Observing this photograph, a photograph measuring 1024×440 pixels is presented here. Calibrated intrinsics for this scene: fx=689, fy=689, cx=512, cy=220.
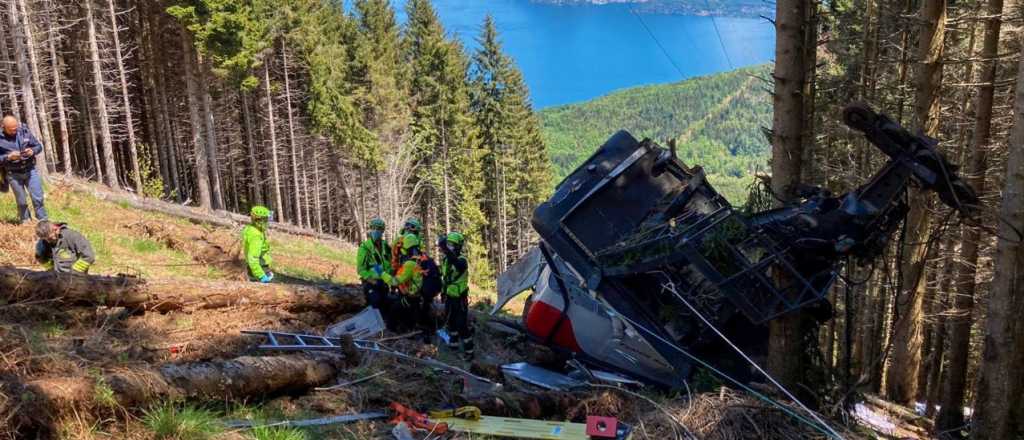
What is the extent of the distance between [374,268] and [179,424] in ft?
17.2

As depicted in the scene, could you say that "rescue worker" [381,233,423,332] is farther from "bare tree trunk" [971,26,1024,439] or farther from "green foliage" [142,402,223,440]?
"bare tree trunk" [971,26,1024,439]

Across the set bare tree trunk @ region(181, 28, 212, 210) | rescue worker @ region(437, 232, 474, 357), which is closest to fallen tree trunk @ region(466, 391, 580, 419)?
rescue worker @ region(437, 232, 474, 357)

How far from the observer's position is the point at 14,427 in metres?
4.08

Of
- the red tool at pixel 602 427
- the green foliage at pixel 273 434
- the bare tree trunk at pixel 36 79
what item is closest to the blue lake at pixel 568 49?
the bare tree trunk at pixel 36 79

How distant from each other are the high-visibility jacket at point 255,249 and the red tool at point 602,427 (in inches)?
221

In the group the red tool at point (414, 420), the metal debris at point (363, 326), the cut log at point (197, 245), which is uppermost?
the red tool at point (414, 420)

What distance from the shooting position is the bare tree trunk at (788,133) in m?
6.07

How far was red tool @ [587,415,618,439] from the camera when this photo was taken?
579cm

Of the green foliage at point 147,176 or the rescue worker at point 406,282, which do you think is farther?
the green foliage at point 147,176

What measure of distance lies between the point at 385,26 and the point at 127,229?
32.0 meters

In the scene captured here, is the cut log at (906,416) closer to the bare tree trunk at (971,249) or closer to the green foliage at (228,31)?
the bare tree trunk at (971,249)

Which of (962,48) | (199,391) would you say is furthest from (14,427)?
(962,48)

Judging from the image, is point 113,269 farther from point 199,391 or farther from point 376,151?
point 376,151

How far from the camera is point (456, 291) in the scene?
9539mm
